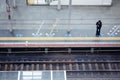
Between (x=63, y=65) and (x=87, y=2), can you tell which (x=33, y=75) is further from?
(x=87, y=2)

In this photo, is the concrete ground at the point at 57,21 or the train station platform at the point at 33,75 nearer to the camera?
the train station platform at the point at 33,75

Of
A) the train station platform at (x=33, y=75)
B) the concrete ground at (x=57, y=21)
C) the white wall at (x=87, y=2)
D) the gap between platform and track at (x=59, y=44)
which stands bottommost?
the train station platform at (x=33, y=75)

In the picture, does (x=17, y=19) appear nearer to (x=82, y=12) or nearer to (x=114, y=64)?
(x=82, y=12)

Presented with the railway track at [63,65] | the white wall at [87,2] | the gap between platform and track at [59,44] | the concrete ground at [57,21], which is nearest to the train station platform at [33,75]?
the railway track at [63,65]

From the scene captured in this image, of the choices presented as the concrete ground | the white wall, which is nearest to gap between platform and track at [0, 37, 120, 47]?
the concrete ground

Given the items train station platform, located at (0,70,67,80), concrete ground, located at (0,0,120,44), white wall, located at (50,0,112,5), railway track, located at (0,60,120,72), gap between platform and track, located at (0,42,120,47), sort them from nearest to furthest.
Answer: train station platform, located at (0,70,67,80), railway track, located at (0,60,120,72), gap between platform and track, located at (0,42,120,47), concrete ground, located at (0,0,120,44), white wall, located at (50,0,112,5)

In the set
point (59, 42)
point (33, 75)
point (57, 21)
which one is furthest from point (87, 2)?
point (33, 75)

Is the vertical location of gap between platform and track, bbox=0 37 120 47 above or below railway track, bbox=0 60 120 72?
above

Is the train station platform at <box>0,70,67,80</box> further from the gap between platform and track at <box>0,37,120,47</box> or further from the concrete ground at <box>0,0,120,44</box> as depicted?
the concrete ground at <box>0,0,120,44</box>

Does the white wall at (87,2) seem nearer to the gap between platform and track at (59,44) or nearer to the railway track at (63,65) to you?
the gap between platform and track at (59,44)

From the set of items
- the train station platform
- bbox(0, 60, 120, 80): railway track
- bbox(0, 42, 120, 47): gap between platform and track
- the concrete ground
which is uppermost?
the concrete ground

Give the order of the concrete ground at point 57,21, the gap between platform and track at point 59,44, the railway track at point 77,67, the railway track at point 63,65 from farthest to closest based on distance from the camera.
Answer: the concrete ground at point 57,21
the gap between platform and track at point 59,44
the railway track at point 63,65
the railway track at point 77,67

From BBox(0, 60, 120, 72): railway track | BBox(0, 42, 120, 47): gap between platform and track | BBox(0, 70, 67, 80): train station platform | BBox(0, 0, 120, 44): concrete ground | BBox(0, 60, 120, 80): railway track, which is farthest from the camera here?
BBox(0, 0, 120, 44): concrete ground

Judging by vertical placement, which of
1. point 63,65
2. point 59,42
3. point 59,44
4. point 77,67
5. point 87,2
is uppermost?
point 87,2
